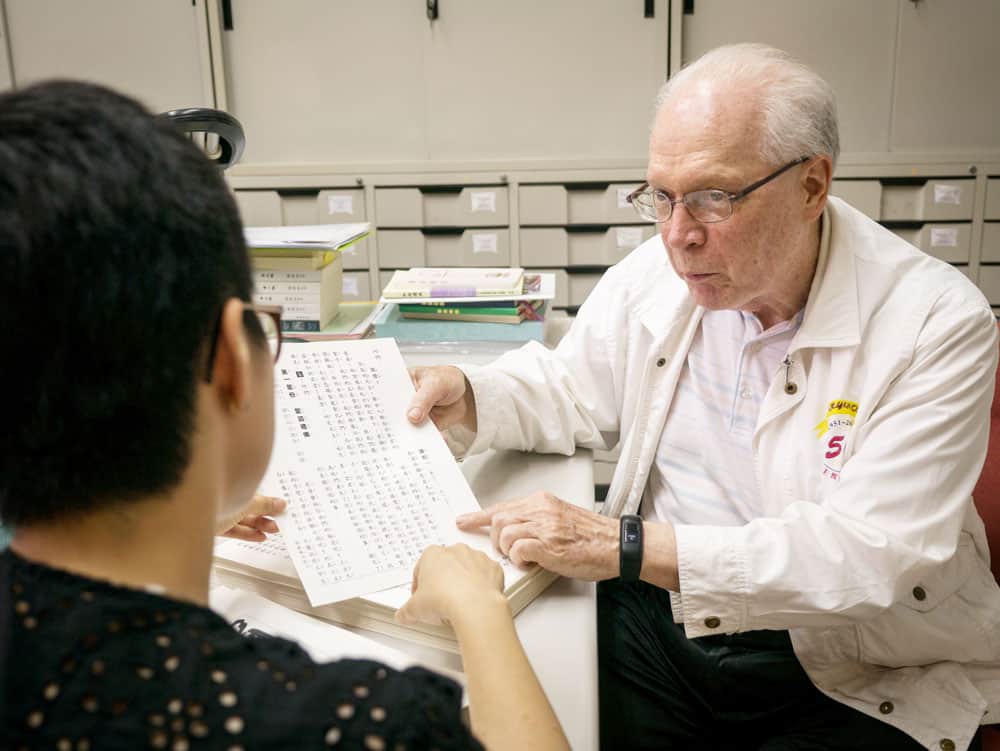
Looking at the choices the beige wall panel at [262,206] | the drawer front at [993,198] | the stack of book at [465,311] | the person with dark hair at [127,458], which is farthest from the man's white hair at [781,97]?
the beige wall panel at [262,206]

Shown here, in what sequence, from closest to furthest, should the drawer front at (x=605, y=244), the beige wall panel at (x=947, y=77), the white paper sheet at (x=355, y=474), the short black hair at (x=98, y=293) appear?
the short black hair at (x=98, y=293) → the white paper sheet at (x=355, y=474) → the beige wall panel at (x=947, y=77) → the drawer front at (x=605, y=244)

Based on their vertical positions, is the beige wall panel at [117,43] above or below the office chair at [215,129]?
above

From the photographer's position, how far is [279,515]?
956 mm

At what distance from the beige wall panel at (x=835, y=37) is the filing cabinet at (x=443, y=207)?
0.73m

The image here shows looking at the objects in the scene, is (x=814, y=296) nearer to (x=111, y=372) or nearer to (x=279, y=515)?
(x=279, y=515)

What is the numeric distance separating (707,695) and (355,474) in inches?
22.8

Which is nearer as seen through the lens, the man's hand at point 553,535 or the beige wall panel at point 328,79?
the man's hand at point 553,535

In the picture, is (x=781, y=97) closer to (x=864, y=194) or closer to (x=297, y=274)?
(x=297, y=274)

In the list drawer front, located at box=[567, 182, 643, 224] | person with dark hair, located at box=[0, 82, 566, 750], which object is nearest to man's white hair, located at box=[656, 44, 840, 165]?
person with dark hair, located at box=[0, 82, 566, 750]

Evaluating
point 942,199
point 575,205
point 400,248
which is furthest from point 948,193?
point 400,248

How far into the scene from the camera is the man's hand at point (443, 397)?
3.81 feet

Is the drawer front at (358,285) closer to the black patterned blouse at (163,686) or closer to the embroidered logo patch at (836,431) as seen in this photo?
the embroidered logo patch at (836,431)

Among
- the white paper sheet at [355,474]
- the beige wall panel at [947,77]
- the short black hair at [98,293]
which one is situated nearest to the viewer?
the short black hair at [98,293]

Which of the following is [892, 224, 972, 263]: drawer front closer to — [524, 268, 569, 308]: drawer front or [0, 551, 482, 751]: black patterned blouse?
[524, 268, 569, 308]: drawer front
